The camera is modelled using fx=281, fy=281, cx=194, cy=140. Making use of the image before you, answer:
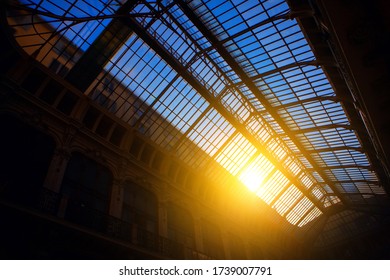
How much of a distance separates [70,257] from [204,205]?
35.2 ft

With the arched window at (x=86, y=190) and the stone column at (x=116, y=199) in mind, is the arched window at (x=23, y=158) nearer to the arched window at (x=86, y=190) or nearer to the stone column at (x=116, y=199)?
the arched window at (x=86, y=190)

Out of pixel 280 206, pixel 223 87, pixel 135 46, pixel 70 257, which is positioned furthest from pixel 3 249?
pixel 280 206

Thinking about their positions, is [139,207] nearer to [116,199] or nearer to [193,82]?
[116,199]

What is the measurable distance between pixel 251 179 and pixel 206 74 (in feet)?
36.5

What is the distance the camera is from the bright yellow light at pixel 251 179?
937 inches

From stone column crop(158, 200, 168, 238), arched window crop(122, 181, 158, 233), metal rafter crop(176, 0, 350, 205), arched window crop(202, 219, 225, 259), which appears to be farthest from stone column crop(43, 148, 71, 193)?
arched window crop(202, 219, 225, 259)

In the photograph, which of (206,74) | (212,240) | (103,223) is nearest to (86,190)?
(103,223)

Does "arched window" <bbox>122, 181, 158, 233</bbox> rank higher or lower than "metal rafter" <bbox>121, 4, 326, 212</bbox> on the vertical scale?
lower

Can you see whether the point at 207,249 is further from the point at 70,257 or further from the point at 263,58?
the point at 263,58

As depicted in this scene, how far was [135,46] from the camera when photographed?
14.4 metres

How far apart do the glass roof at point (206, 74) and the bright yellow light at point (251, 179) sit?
0.10 metres

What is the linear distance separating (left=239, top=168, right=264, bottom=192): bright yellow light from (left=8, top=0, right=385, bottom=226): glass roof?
103 millimetres

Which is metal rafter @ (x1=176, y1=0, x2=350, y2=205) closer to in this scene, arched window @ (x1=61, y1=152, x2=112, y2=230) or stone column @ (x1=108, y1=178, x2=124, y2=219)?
arched window @ (x1=61, y1=152, x2=112, y2=230)

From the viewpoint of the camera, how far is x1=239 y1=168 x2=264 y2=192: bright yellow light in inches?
937
